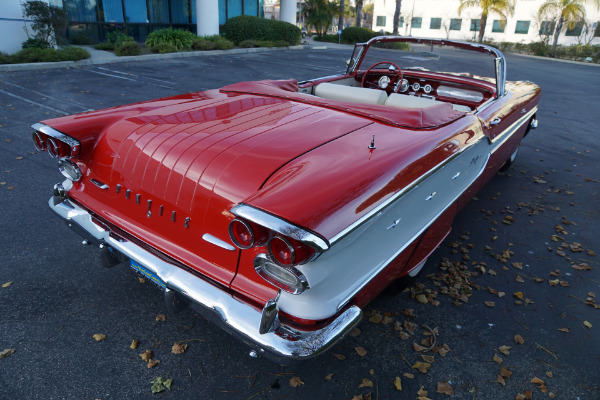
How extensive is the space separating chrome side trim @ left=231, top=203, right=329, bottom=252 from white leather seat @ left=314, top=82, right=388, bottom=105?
2.10 metres

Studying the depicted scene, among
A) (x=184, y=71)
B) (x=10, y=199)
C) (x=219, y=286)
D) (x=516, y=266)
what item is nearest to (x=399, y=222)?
(x=219, y=286)

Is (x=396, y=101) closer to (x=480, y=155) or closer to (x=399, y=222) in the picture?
(x=480, y=155)

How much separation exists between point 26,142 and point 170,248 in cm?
469

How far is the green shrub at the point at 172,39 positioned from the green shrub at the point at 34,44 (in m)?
3.63

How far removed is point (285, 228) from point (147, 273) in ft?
3.50

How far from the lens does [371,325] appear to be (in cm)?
268

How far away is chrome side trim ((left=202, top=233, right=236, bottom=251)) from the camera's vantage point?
190cm

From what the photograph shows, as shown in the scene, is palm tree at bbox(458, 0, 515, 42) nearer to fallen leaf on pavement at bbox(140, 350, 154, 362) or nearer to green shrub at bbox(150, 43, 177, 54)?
green shrub at bbox(150, 43, 177, 54)

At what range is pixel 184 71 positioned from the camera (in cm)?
1156

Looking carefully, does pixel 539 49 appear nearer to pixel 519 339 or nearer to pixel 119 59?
pixel 119 59

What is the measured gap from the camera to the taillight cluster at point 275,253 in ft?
5.35

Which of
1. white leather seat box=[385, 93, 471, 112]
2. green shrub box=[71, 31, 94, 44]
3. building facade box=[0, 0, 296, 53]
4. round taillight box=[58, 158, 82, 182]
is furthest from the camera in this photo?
building facade box=[0, 0, 296, 53]

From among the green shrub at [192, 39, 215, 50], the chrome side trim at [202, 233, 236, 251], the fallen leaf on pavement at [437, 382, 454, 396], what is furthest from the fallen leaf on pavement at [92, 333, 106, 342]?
the green shrub at [192, 39, 215, 50]

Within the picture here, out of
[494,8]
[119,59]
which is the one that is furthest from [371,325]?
[494,8]
